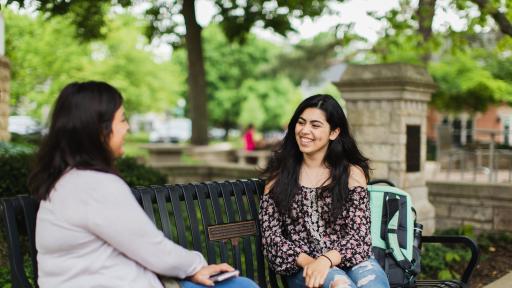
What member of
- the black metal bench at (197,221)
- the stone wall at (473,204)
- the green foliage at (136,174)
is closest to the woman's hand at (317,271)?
the black metal bench at (197,221)

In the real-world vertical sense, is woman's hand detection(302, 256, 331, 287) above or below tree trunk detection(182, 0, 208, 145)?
below

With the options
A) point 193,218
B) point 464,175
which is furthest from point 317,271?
point 464,175

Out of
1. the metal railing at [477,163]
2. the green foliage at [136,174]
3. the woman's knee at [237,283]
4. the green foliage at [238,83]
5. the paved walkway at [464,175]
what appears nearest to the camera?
the woman's knee at [237,283]

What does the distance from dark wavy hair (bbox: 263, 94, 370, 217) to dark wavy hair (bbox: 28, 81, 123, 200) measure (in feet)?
4.25

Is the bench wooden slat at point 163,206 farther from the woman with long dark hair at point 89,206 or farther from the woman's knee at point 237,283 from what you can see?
the woman with long dark hair at point 89,206

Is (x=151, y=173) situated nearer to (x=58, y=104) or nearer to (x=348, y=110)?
(x=348, y=110)

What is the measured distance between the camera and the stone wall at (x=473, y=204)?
24.8 ft

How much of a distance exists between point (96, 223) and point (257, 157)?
12708 millimetres

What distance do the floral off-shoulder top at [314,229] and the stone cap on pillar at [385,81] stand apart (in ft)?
11.1

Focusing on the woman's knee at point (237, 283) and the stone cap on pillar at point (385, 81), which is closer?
the woman's knee at point (237, 283)

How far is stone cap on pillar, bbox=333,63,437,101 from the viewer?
6586mm

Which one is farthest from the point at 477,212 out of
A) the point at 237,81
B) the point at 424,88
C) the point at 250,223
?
the point at 237,81

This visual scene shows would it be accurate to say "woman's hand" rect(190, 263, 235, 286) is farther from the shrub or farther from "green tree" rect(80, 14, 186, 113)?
"green tree" rect(80, 14, 186, 113)

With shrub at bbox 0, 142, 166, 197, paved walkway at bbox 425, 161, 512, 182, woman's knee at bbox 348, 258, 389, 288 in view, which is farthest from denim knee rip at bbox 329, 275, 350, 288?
paved walkway at bbox 425, 161, 512, 182
